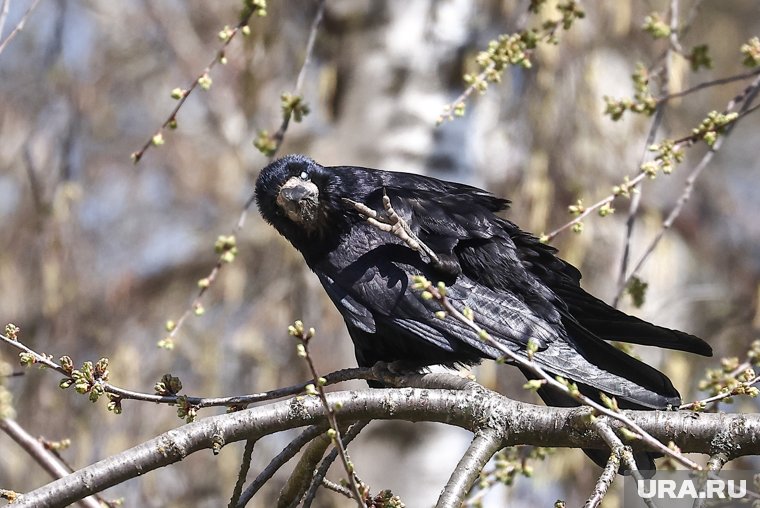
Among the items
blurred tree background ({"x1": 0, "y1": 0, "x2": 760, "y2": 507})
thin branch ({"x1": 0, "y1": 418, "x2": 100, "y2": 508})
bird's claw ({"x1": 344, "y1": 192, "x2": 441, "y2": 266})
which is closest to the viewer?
thin branch ({"x1": 0, "y1": 418, "x2": 100, "y2": 508})

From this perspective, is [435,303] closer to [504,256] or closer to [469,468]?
[504,256]

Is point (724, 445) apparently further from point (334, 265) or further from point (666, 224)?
point (334, 265)

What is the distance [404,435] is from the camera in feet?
17.7

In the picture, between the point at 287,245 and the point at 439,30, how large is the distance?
1.46 m

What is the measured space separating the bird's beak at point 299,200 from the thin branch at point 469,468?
4.48 feet

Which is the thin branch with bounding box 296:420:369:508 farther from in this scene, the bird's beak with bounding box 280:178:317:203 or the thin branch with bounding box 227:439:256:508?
the bird's beak with bounding box 280:178:317:203

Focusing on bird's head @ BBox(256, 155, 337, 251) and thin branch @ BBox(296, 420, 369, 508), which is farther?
bird's head @ BBox(256, 155, 337, 251)

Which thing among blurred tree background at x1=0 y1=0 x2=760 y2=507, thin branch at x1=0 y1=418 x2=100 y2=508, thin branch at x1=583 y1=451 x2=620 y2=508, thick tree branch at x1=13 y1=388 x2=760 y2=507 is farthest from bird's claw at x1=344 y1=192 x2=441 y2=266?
blurred tree background at x1=0 y1=0 x2=760 y2=507

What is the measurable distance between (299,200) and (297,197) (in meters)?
0.01


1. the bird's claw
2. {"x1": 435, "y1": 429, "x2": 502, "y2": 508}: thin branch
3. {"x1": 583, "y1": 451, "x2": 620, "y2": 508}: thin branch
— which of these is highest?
the bird's claw

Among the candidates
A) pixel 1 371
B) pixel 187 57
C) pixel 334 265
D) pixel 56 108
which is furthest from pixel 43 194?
pixel 1 371

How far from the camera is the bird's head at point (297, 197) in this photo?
3.38 metres

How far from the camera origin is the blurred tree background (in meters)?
5.53

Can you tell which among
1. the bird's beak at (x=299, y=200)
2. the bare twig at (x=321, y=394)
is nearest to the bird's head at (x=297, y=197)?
the bird's beak at (x=299, y=200)
